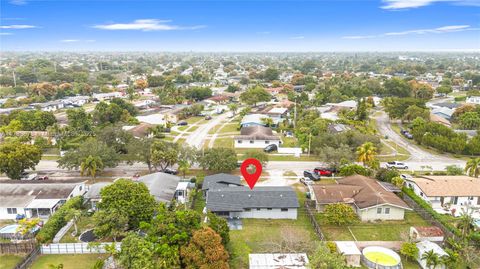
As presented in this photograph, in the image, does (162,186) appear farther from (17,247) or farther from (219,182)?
(17,247)

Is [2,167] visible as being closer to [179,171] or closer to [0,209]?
[0,209]

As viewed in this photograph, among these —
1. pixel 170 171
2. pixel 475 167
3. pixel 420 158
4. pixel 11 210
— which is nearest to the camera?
pixel 11 210

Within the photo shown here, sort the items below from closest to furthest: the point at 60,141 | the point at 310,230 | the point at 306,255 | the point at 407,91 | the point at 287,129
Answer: the point at 306,255 < the point at 310,230 < the point at 60,141 < the point at 287,129 < the point at 407,91

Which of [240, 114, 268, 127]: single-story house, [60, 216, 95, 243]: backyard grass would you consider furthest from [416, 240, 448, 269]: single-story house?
[240, 114, 268, 127]: single-story house

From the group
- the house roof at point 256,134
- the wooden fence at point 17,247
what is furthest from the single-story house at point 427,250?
the house roof at point 256,134

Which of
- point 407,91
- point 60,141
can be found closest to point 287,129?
point 60,141

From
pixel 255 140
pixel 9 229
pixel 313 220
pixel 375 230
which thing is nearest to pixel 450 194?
pixel 375 230

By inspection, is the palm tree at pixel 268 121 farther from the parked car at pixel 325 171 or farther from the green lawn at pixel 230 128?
the parked car at pixel 325 171

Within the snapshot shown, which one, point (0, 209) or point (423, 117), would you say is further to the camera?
point (423, 117)
